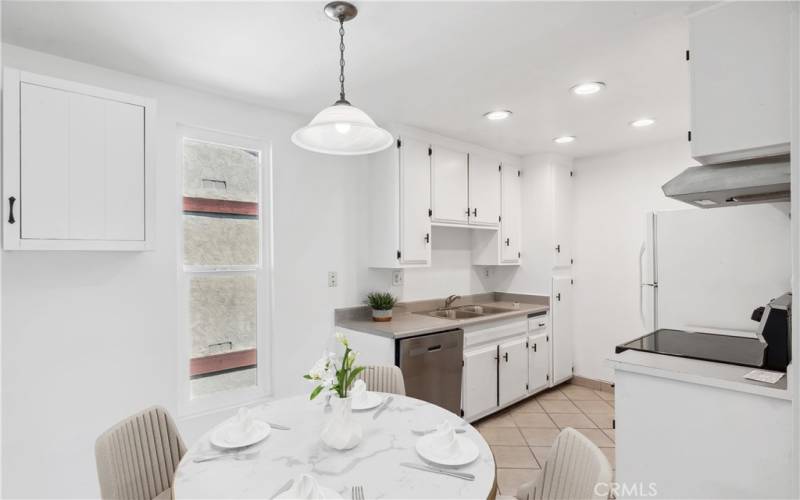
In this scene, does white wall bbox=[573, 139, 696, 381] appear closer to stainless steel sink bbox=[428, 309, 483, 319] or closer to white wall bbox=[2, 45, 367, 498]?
stainless steel sink bbox=[428, 309, 483, 319]

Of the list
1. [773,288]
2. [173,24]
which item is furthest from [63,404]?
[773,288]

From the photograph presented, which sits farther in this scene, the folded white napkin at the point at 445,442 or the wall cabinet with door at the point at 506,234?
the wall cabinet with door at the point at 506,234

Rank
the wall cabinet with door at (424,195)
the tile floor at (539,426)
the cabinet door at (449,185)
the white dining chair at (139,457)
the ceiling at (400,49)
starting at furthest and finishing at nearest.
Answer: the cabinet door at (449,185)
the wall cabinet with door at (424,195)
the tile floor at (539,426)
the ceiling at (400,49)
the white dining chair at (139,457)

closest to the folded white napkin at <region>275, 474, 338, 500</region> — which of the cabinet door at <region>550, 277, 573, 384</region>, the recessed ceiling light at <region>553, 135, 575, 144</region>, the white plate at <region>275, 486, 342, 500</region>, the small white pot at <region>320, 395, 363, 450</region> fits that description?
the white plate at <region>275, 486, 342, 500</region>

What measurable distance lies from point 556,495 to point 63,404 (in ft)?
7.52

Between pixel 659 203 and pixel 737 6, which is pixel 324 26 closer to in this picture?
pixel 737 6

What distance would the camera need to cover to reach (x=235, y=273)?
105 inches

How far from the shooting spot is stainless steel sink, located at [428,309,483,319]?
374 cm

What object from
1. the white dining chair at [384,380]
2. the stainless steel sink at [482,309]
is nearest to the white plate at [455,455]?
the white dining chair at [384,380]

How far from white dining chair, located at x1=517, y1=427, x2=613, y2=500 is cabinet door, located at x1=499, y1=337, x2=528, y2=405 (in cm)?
208

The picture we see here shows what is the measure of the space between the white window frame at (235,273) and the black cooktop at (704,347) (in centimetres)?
214

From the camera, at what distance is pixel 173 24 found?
1714 mm

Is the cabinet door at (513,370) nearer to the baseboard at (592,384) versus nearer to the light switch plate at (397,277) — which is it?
the baseboard at (592,384)

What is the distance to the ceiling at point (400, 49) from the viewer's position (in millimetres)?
1646
